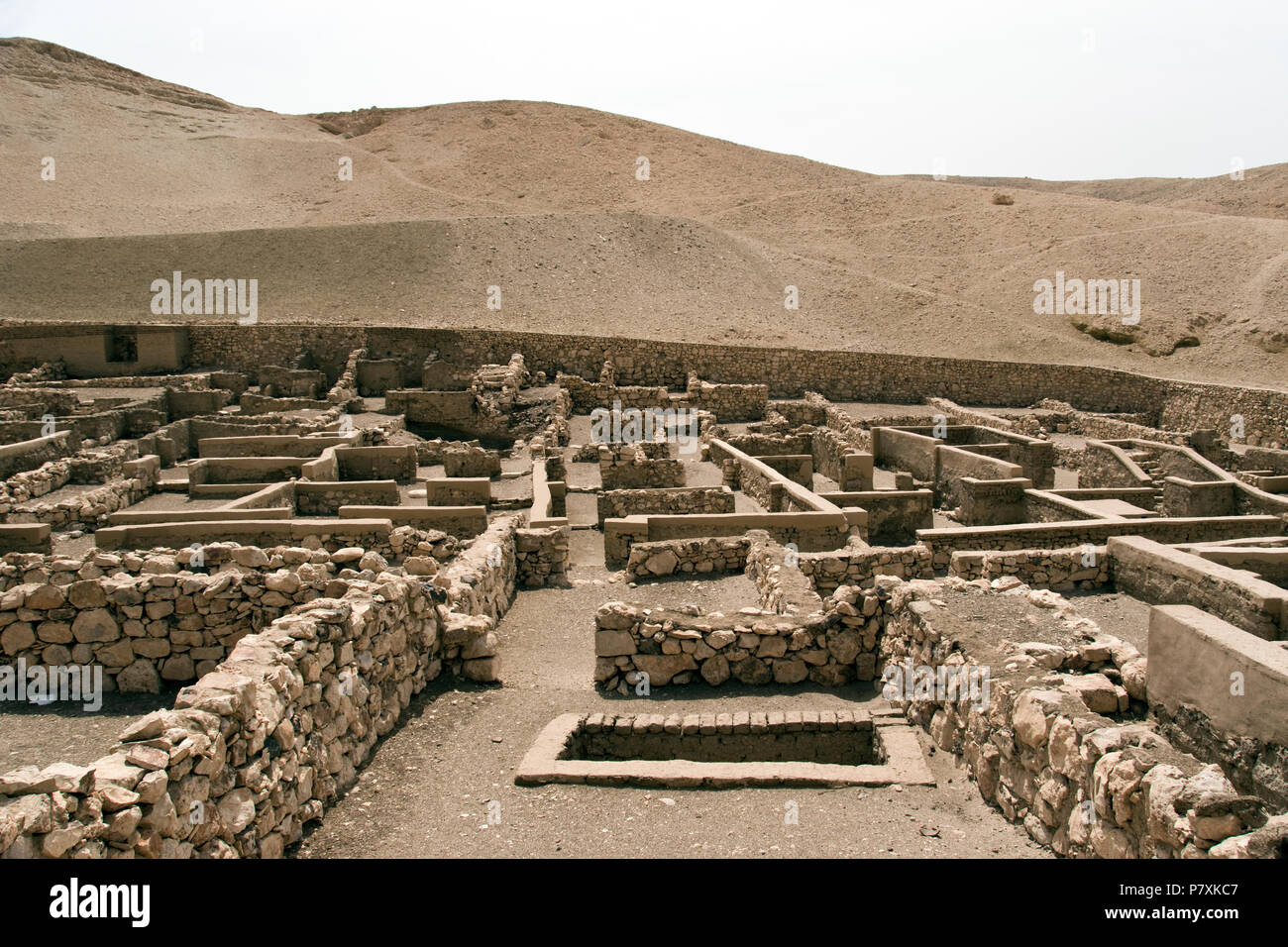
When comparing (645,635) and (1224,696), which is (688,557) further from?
(1224,696)

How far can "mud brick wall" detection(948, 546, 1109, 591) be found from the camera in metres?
9.59

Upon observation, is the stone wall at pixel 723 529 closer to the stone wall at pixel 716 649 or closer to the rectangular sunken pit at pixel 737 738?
the stone wall at pixel 716 649

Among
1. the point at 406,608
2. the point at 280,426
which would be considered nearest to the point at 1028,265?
the point at 280,426

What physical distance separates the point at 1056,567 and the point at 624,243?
30571 millimetres

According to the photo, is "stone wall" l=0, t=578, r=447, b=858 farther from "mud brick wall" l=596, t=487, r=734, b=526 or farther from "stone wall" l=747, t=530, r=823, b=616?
"mud brick wall" l=596, t=487, r=734, b=526

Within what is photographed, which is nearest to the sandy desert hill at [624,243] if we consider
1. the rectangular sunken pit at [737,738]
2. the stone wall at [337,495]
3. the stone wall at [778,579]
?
the stone wall at [337,495]

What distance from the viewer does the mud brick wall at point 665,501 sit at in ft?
45.2

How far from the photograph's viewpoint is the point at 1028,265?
129ft

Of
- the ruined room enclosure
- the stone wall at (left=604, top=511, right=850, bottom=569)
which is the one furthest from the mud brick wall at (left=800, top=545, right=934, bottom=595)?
the stone wall at (left=604, top=511, right=850, bottom=569)

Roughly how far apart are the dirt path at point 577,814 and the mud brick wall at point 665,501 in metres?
7.10

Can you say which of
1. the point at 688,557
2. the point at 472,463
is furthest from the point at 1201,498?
the point at 472,463

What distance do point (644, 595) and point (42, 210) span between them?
54.6 metres

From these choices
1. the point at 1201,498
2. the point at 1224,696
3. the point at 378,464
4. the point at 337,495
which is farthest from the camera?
the point at 378,464

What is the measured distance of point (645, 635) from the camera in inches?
299
